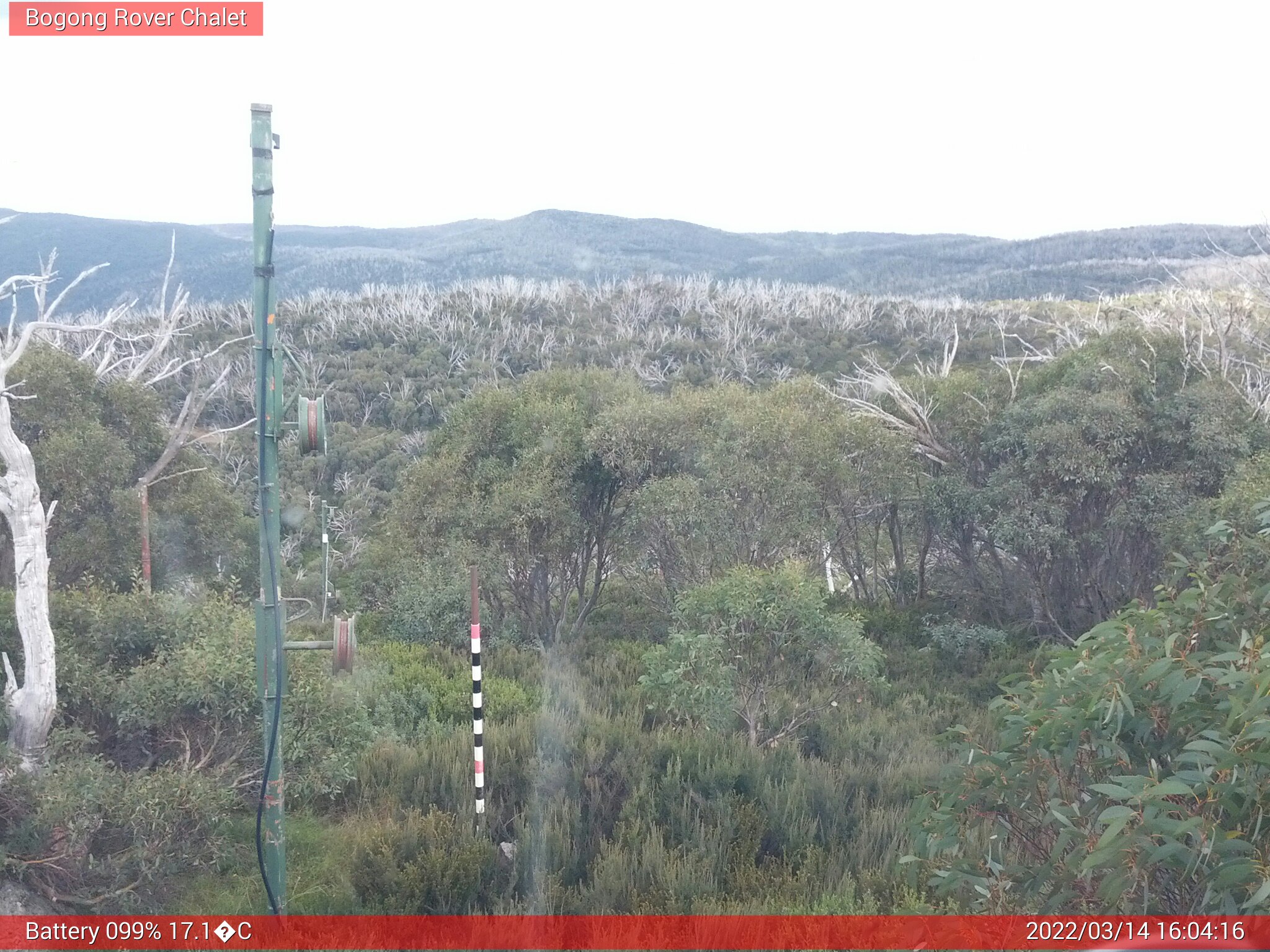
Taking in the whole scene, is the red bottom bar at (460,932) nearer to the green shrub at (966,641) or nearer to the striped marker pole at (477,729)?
the striped marker pole at (477,729)

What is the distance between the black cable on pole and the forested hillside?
1.04 feet

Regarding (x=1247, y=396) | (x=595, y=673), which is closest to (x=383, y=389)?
(x=595, y=673)

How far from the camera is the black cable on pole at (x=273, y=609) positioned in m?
5.17

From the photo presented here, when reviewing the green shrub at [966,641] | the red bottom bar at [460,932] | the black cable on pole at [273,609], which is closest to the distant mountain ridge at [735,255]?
the green shrub at [966,641]

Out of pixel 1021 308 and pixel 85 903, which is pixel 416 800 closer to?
pixel 85 903

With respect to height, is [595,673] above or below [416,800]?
below

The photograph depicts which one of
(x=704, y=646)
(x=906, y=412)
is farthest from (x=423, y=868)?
(x=906, y=412)

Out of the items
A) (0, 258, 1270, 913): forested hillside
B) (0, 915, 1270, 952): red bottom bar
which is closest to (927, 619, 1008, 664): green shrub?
(0, 258, 1270, 913): forested hillside

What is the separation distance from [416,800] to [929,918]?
4.50 meters

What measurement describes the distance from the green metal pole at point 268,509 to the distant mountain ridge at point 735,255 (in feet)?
175

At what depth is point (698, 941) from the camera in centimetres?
507

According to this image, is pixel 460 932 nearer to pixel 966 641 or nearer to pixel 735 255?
pixel 966 641

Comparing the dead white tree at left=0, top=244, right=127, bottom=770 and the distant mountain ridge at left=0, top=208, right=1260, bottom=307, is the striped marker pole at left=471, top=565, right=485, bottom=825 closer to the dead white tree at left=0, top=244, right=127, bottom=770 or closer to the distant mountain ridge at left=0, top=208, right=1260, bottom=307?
the dead white tree at left=0, top=244, right=127, bottom=770

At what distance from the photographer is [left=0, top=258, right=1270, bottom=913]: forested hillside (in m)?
3.52
